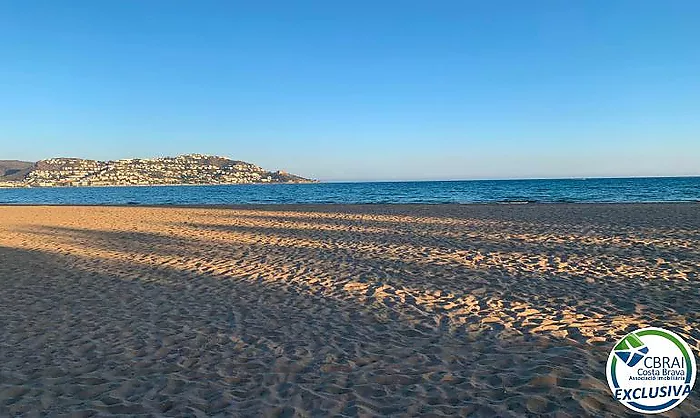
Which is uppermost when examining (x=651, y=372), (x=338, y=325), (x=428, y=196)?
(x=428, y=196)

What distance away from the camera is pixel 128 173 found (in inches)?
6954

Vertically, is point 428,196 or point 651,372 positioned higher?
point 428,196

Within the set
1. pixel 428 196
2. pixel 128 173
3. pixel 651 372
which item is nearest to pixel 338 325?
pixel 651 372

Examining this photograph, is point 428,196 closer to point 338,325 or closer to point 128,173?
point 338,325

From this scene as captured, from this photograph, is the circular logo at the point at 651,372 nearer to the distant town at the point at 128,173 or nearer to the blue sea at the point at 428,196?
the blue sea at the point at 428,196

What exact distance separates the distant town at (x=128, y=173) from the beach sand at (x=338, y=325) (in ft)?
545

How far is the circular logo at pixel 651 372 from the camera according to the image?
3854mm

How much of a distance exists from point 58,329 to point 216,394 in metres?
3.53

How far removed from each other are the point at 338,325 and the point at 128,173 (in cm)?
19527

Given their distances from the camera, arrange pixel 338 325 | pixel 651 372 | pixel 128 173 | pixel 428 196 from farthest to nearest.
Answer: pixel 128 173 → pixel 428 196 → pixel 338 325 → pixel 651 372

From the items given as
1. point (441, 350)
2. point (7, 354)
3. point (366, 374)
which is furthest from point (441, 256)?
point (7, 354)

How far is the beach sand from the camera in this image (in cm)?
404

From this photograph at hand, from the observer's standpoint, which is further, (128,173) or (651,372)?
(128,173)

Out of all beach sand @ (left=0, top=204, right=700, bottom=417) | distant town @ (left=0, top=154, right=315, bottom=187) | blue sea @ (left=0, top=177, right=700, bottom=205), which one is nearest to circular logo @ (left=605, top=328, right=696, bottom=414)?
beach sand @ (left=0, top=204, right=700, bottom=417)
